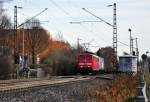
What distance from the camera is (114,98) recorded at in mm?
18219

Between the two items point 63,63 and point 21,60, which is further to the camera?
point 63,63

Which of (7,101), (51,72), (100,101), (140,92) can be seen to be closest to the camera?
(140,92)

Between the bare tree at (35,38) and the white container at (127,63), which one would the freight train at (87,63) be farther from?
the bare tree at (35,38)

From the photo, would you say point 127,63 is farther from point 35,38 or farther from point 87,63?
point 35,38

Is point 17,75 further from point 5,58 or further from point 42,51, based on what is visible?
point 42,51

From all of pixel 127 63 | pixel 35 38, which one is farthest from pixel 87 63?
pixel 35 38

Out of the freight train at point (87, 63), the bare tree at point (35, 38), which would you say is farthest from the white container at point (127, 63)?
the bare tree at point (35, 38)

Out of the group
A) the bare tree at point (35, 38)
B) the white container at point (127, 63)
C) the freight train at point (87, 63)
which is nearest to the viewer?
the white container at point (127, 63)

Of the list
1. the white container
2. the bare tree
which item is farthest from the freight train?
the bare tree

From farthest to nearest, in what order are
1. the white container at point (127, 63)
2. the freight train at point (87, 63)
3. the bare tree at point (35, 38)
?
the bare tree at point (35, 38) < the freight train at point (87, 63) < the white container at point (127, 63)

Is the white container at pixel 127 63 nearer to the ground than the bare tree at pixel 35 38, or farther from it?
nearer to the ground

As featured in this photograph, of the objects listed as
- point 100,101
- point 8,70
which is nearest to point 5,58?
point 8,70

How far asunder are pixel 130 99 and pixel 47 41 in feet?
357

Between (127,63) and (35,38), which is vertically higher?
(35,38)
